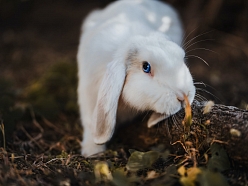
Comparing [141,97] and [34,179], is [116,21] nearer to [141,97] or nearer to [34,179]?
[141,97]

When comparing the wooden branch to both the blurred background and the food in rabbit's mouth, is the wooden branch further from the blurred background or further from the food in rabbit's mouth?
the blurred background

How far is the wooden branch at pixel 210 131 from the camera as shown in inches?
104

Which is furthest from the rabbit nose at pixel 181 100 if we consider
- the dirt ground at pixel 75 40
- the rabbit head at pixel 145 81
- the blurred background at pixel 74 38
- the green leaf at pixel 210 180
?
the blurred background at pixel 74 38

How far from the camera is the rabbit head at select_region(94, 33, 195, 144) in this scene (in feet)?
9.32

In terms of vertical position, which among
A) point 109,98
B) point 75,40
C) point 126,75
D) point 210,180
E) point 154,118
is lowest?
point 75,40

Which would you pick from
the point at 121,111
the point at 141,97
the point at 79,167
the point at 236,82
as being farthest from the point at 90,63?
the point at 236,82

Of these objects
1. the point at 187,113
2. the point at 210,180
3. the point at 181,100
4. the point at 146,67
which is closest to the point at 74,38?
the point at 146,67

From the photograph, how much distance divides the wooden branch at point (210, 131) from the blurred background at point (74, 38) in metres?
1.61

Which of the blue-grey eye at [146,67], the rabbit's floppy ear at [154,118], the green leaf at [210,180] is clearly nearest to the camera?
the green leaf at [210,180]

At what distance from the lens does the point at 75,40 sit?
662 cm

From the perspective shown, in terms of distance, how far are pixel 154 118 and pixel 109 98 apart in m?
0.46

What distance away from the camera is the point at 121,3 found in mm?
4180

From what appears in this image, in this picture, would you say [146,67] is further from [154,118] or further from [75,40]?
[75,40]

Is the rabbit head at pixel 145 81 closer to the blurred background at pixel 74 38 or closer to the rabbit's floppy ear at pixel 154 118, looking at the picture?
the rabbit's floppy ear at pixel 154 118
